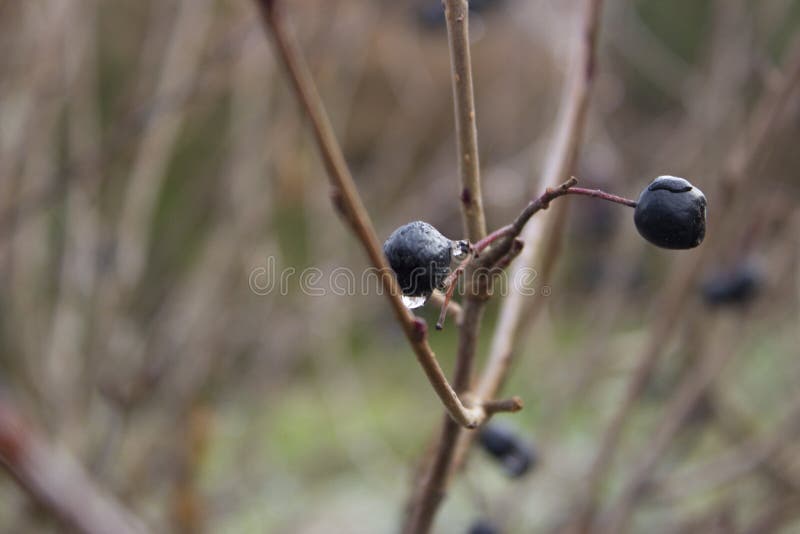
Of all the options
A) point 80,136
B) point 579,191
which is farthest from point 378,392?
point 579,191

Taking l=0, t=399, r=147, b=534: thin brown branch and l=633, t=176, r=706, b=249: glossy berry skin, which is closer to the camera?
l=0, t=399, r=147, b=534: thin brown branch

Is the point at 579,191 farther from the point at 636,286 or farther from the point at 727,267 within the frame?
the point at 636,286

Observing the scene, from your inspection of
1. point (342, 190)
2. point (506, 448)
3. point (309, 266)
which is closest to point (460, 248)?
point (342, 190)

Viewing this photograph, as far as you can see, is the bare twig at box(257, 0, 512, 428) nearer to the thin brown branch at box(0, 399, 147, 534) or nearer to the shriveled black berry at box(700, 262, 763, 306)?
the thin brown branch at box(0, 399, 147, 534)

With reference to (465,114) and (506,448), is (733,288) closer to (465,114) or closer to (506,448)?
(506,448)

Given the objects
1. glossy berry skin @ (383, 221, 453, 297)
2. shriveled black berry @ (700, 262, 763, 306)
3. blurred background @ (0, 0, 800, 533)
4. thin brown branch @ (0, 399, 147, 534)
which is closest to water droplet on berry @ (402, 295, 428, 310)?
glossy berry skin @ (383, 221, 453, 297)

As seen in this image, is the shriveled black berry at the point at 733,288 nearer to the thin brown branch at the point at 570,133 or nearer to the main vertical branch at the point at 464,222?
the thin brown branch at the point at 570,133

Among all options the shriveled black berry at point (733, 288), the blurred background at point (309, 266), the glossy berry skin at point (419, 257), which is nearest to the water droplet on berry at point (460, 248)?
the glossy berry skin at point (419, 257)
